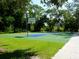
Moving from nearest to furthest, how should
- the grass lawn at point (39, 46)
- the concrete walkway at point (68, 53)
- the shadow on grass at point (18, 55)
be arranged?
the shadow on grass at point (18, 55), the concrete walkway at point (68, 53), the grass lawn at point (39, 46)

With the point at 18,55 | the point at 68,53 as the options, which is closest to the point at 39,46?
the point at 68,53

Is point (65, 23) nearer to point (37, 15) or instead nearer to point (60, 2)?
point (37, 15)

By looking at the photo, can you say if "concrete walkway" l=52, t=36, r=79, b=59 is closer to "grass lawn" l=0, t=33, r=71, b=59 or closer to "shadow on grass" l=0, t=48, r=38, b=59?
"grass lawn" l=0, t=33, r=71, b=59

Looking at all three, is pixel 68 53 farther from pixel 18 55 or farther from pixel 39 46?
pixel 39 46

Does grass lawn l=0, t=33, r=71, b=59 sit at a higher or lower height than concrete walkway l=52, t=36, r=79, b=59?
lower

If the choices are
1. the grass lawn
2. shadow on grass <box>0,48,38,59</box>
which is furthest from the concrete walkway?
shadow on grass <box>0,48,38,59</box>

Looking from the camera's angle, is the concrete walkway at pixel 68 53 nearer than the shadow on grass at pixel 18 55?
No

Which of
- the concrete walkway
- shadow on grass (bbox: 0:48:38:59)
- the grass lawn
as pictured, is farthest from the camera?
the grass lawn

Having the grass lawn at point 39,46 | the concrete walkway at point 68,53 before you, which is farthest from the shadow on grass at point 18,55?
the concrete walkway at point 68,53

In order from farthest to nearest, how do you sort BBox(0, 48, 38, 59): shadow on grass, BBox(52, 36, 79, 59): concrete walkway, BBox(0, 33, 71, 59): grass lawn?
1. BBox(0, 33, 71, 59): grass lawn
2. BBox(52, 36, 79, 59): concrete walkway
3. BBox(0, 48, 38, 59): shadow on grass

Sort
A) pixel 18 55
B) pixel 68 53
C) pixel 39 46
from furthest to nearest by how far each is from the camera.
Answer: pixel 39 46 → pixel 68 53 → pixel 18 55

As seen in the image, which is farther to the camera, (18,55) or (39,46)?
(39,46)

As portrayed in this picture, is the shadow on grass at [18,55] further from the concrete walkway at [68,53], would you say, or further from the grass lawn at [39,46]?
the concrete walkway at [68,53]

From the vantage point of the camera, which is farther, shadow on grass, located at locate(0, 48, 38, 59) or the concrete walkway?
the concrete walkway
